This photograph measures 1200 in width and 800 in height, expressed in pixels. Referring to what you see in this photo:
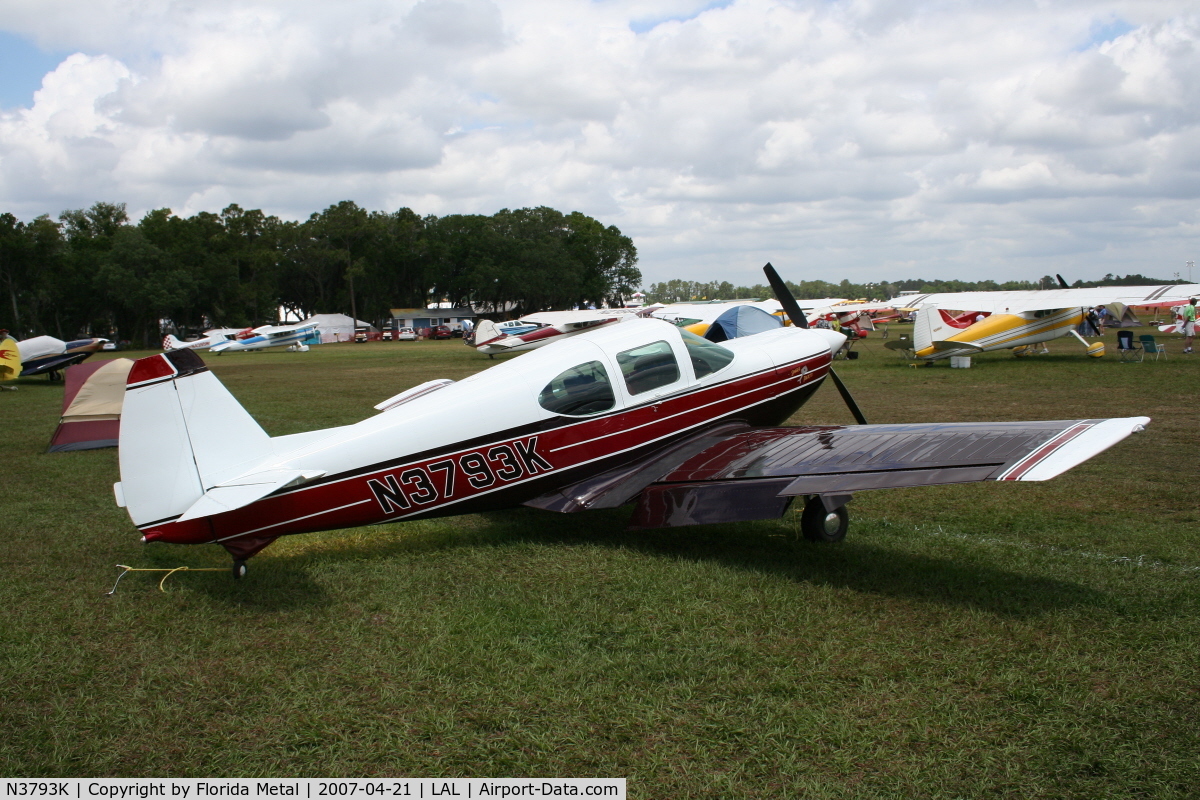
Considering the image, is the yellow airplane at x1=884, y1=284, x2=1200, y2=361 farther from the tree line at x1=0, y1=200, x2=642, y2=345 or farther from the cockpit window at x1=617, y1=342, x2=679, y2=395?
the tree line at x1=0, y1=200, x2=642, y2=345

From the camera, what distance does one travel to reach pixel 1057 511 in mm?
6195

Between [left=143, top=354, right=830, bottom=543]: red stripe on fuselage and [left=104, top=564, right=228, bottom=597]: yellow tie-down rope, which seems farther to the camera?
[left=104, top=564, right=228, bottom=597]: yellow tie-down rope

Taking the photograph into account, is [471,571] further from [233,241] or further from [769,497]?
[233,241]

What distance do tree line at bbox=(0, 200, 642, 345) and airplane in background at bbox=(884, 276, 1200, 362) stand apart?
2234 inches

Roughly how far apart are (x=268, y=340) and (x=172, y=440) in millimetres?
48627

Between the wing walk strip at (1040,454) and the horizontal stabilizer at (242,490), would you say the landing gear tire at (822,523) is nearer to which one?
the wing walk strip at (1040,454)

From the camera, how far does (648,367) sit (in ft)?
19.0

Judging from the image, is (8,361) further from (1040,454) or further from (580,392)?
(1040,454)

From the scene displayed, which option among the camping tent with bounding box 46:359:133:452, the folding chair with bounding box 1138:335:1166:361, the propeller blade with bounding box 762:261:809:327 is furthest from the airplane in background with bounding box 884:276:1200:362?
the camping tent with bounding box 46:359:133:452

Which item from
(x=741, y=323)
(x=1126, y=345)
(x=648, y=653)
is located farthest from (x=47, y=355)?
(x=1126, y=345)

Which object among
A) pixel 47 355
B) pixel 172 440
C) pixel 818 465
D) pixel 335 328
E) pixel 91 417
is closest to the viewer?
pixel 172 440

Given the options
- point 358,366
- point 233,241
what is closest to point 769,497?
point 358,366

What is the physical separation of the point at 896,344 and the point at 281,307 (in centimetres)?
8253

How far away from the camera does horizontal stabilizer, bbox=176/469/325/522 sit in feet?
13.4
